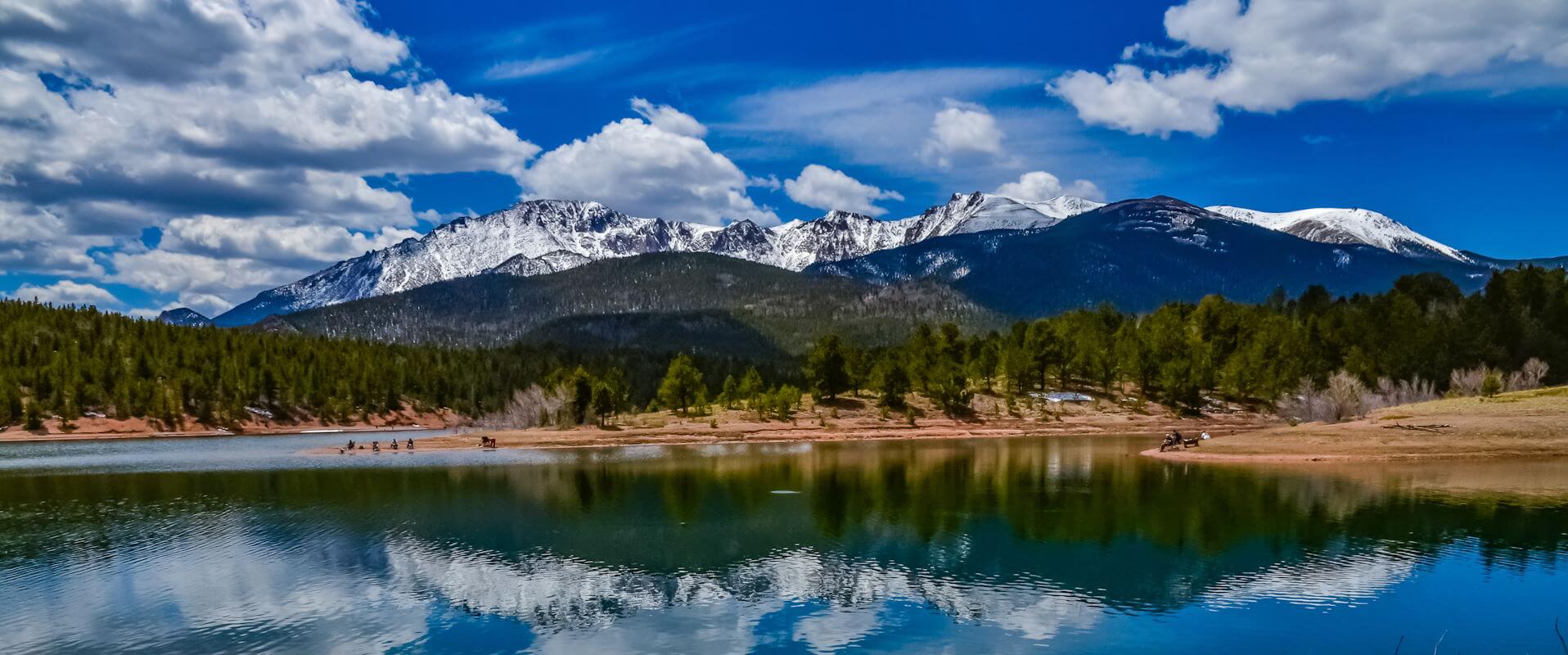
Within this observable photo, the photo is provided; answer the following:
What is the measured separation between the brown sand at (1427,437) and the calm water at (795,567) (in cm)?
1298

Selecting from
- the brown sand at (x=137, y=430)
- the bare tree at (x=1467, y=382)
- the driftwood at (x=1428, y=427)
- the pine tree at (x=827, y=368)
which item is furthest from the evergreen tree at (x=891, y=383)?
the brown sand at (x=137, y=430)

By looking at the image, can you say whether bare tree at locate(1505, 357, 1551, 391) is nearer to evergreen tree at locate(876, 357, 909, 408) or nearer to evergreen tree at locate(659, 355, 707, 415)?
evergreen tree at locate(876, 357, 909, 408)

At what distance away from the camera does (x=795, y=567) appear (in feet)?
116

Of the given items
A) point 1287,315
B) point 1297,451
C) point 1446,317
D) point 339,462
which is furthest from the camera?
point 1287,315

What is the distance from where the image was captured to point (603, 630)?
27234 millimetres

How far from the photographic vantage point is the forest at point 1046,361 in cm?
11325

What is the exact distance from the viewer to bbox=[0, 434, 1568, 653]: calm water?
26.6m

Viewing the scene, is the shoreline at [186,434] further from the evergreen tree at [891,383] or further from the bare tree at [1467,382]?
the bare tree at [1467,382]

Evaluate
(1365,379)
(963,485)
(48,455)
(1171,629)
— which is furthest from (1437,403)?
(48,455)

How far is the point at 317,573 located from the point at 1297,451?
6873 cm

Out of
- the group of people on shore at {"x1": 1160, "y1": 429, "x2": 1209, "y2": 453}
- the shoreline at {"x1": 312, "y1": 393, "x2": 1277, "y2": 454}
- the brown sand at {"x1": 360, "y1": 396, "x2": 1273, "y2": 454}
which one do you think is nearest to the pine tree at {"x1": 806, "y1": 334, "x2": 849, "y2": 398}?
the brown sand at {"x1": 360, "y1": 396, "x2": 1273, "y2": 454}

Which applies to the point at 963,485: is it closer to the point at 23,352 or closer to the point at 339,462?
the point at 339,462

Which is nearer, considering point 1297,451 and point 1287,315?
point 1297,451

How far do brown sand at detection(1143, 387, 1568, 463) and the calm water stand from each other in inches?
511
